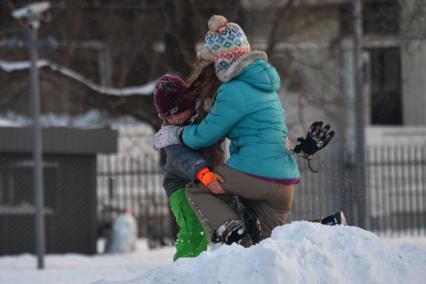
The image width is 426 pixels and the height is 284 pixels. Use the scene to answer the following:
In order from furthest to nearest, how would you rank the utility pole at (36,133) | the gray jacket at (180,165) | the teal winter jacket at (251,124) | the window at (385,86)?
the window at (385,86), the utility pole at (36,133), the gray jacket at (180,165), the teal winter jacket at (251,124)

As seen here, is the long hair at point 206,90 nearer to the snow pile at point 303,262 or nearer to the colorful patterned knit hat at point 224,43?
the colorful patterned knit hat at point 224,43

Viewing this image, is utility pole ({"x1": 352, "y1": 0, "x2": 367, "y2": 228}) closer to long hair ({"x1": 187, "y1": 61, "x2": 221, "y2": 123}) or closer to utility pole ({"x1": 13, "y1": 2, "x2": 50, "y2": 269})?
utility pole ({"x1": 13, "y1": 2, "x2": 50, "y2": 269})

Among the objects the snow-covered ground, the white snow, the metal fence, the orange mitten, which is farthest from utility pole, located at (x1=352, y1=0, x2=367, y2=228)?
the snow-covered ground

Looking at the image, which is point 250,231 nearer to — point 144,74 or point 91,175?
point 91,175

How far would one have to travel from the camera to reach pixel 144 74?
22.5 m

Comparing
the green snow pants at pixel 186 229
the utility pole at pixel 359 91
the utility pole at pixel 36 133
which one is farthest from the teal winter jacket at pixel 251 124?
the utility pole at pixel 359 91

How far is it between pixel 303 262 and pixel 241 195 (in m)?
0.94

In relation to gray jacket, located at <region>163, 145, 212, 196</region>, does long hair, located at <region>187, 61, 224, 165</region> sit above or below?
above

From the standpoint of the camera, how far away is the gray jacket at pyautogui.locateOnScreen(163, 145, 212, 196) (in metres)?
6.40

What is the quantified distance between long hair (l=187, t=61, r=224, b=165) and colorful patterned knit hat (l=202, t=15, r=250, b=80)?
0.52ft

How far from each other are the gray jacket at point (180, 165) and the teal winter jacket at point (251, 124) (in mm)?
103

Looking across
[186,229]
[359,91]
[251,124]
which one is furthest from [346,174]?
[251,124]

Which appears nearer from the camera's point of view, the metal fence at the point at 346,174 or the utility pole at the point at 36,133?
the utility pole at the point at 36,133

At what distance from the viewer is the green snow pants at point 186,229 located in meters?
6.85
